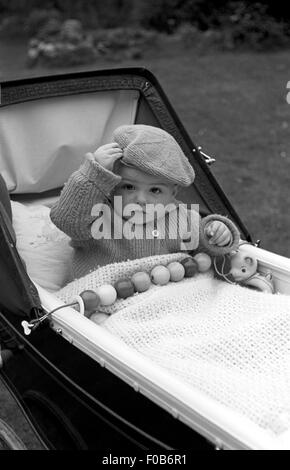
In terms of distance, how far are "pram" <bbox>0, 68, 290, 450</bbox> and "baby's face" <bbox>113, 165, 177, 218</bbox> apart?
0.33 meters

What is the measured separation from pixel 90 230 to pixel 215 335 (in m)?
0.47

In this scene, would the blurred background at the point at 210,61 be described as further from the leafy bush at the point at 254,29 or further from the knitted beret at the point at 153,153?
the knitted beret at the point at 153,153

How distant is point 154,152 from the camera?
5.99 feet

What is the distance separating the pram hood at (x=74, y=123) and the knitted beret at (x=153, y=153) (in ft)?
1.20

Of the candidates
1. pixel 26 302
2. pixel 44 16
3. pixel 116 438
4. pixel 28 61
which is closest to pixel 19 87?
pixel 26 302

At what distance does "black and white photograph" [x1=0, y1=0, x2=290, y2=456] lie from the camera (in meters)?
1.40

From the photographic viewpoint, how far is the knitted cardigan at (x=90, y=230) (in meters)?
1.80

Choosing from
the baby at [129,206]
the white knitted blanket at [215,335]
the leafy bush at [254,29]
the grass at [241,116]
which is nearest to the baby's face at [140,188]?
the baby at [129,206]

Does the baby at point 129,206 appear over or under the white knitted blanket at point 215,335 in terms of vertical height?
over

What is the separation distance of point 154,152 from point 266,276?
513 mm

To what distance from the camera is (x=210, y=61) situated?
21.8 ft

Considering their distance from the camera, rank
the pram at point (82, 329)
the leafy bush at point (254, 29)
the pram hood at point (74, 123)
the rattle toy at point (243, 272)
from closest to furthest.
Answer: the pram at point (82, 329) < the rattle toy at point (243, 272) < the pram hood at point (74, 123) < the leafy bush at point (254, 29)

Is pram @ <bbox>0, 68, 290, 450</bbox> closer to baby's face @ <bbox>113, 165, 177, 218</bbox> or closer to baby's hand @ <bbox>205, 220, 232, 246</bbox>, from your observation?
baby's hand @ <bbox>205, 220, 232, 246</bbox>

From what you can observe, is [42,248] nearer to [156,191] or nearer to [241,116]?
[156,191]
